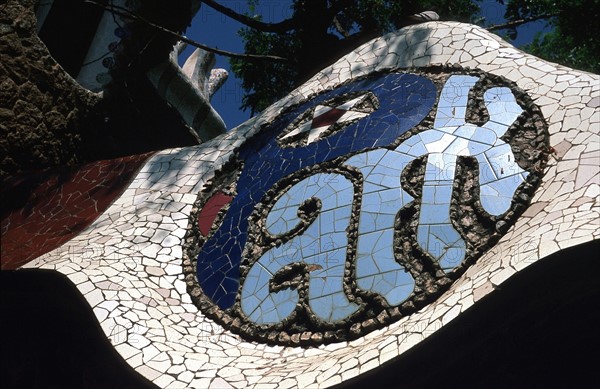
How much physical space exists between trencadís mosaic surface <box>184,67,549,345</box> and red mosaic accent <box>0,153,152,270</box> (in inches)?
28.3

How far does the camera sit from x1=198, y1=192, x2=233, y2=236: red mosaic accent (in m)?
5.07

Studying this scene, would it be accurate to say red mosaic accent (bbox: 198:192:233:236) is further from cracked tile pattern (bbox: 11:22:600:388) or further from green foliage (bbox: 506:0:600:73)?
green foliage (bbox: 506:0:600:73)

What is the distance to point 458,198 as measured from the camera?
421 centimetres

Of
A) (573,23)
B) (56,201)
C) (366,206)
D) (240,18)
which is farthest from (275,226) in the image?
(573,23)

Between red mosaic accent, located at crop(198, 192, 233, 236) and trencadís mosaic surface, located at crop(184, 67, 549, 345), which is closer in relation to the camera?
trencadís mosaic surface, located at crop(184, 67, 549, 345)

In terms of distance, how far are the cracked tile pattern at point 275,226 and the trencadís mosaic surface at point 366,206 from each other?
0.08m

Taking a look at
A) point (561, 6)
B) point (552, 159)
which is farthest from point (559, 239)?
point (561, 6)

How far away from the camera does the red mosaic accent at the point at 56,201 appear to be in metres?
5.31

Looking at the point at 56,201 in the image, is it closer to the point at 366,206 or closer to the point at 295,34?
the point at 366,206

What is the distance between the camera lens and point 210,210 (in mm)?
5191

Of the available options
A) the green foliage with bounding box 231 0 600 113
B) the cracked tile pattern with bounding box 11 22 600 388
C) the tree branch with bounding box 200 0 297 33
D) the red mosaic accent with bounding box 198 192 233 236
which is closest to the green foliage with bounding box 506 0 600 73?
the green foliage with bounding box 231 0 600 113

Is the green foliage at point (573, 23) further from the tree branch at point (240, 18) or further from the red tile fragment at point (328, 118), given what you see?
the red tile fragment at point (328, 118)

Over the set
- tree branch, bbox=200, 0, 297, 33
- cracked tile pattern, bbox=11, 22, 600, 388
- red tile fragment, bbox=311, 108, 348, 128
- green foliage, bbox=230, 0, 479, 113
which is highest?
green foliage, bbox=230, 0, 479, 113

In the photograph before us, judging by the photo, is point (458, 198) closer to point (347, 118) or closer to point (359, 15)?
point (347, 118)
